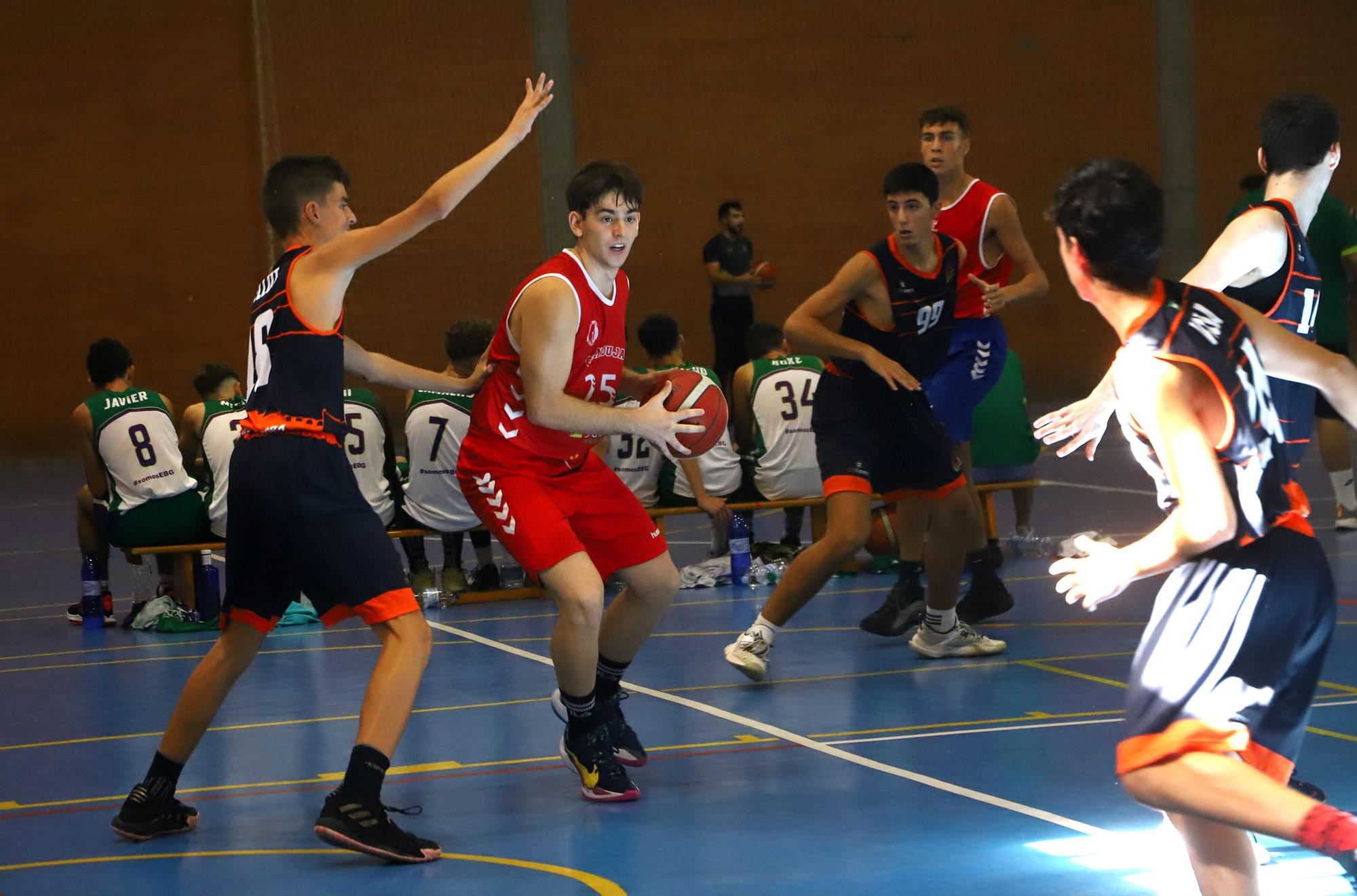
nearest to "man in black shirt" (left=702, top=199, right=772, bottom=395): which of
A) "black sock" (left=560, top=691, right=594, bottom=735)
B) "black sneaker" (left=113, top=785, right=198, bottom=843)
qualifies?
"black sock" (left=560, top=691, right=594, bottom=735)

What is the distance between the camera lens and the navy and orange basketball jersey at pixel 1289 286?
3.94 m

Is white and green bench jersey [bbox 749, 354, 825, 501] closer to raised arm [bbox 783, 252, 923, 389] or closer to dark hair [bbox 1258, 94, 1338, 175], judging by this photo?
raised arm [bbox 783, 252, 923, 389]

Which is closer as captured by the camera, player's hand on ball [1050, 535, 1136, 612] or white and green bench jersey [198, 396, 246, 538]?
player's hand on ball [1050, 535, 1136, 612]

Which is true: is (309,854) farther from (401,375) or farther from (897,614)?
(897,614)

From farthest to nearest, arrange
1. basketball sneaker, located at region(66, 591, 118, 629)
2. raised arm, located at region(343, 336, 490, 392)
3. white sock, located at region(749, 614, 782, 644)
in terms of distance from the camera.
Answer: basketball sneaker, located at region(66, 591, 118, 629) < white sock, located at region(749, 614, 782, 644) < raised arm, located at region(343, 336, 490, 392)

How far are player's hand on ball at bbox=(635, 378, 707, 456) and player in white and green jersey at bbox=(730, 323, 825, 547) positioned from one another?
383cm

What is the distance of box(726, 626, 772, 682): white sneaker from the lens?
18.6ft

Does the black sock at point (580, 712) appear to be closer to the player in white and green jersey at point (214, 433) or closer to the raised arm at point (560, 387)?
the raised arm at point (560, 387)

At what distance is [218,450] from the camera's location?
7750mm

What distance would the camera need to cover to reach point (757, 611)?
7.41 meters

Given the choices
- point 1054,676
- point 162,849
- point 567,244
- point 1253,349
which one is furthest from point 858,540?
point 567,244

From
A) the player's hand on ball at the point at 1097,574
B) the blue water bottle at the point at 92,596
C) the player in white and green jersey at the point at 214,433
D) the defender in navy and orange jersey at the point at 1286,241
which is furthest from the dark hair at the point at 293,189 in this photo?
the blue water bottle at the point at 92,596

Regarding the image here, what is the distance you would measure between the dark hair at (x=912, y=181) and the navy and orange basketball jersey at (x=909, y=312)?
0.19 m

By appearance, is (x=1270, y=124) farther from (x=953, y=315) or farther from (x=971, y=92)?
(x=971, y=92)
